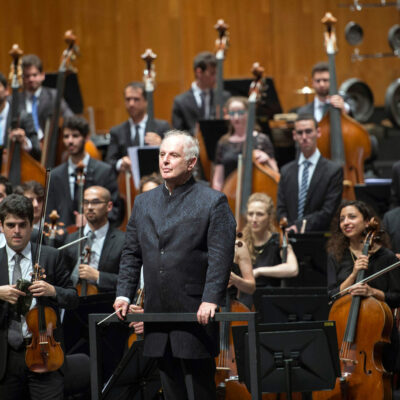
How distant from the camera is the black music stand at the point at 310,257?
4906mm

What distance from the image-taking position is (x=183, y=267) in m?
3.16

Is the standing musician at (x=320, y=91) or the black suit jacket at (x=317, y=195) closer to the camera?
the black suit jacket at (x=317, y=195)

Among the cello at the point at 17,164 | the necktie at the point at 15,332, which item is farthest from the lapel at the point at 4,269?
the cello at the point at 17,164

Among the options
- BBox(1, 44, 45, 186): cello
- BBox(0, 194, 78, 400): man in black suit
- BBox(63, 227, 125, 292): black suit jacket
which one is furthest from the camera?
BBox(1, 44, 45, 186): cello

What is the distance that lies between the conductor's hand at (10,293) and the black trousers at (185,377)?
0.82 meters

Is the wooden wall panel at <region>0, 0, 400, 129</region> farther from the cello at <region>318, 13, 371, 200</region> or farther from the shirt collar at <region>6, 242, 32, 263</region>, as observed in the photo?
the shirt collar at <region>6, 242, 32, 263</region>

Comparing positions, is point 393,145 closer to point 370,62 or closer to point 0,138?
point 370,62

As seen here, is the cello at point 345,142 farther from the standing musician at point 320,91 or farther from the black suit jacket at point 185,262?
the black suit jacket at point 185,262

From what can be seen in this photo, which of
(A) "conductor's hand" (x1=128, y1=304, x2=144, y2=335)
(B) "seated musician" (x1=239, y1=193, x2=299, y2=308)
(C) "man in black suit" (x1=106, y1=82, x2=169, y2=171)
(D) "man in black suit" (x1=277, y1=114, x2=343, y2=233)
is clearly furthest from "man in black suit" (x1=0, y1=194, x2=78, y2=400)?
(C) "man in black suit" (x1=106, y1=82, x2=169, y2=171)

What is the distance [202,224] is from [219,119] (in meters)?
3.16

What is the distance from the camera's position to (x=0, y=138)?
6.14 metres

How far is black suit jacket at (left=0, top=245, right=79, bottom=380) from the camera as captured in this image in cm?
381

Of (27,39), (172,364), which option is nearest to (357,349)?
(172,364)

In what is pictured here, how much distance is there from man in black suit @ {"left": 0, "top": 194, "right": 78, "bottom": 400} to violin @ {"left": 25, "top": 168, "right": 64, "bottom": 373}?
47mm
